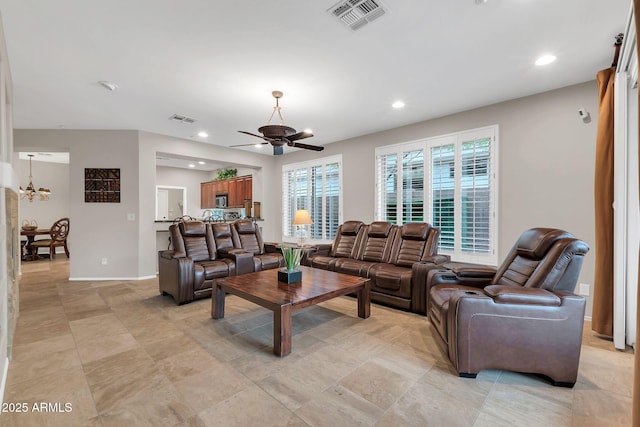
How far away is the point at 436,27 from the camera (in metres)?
2.34

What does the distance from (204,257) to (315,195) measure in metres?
2.75

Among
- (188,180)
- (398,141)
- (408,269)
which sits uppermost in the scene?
(398,141)

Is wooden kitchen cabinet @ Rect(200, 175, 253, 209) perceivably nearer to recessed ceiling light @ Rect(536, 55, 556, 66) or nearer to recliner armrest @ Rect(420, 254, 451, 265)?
recliner armrest @ Rect(420, 254, 451, 265)

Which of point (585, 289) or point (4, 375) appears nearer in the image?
point (4, 375)

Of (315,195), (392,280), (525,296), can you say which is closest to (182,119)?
(315,195)

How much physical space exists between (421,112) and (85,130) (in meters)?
5.83

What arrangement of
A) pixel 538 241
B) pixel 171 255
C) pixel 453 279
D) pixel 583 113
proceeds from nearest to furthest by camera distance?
pixel 538 241
pixel 453 279
pixel 583 113
pixel 171 255

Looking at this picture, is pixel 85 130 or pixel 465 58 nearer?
pixel 465 58

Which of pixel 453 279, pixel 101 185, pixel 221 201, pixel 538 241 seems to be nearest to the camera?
pixel 538 241

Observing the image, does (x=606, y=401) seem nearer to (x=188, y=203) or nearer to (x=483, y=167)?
(x=483, y=167)

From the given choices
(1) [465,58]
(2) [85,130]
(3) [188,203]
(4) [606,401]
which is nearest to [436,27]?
(1) [465,58]

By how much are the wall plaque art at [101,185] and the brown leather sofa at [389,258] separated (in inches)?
148

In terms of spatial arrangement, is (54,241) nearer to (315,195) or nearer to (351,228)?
(315,195)

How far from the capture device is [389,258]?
4.39 metres
